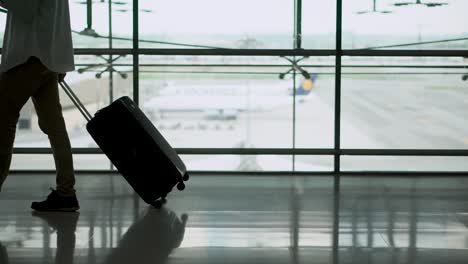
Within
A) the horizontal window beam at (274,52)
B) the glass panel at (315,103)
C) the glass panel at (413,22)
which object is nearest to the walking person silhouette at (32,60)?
the horizontal window beam at (274,52)

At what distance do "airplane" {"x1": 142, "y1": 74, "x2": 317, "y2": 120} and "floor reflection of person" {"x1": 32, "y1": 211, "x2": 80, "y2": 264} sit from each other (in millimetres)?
1957

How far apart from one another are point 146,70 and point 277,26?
930 mm

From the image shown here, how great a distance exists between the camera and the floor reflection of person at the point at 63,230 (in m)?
2.86

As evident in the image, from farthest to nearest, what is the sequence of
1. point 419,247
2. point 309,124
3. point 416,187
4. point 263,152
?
point 309,124 < point 263,152 < point 416,187 < point 419,247

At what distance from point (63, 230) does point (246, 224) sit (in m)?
0.79

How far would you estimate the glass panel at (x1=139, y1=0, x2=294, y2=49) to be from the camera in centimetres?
509

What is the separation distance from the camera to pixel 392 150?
4926 millimetres

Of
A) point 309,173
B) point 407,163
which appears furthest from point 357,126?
point 309,173

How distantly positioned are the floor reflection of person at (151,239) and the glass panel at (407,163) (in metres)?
1.92

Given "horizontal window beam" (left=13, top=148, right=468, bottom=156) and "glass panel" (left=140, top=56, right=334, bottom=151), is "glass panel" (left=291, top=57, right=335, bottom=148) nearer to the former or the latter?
"glass panel" (left=140, top=56, right=334, bottom=151)

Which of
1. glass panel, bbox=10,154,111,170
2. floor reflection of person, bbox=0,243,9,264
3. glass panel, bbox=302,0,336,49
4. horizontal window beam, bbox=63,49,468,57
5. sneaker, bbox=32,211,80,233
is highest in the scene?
glass panel, bbox=302,0,336,49

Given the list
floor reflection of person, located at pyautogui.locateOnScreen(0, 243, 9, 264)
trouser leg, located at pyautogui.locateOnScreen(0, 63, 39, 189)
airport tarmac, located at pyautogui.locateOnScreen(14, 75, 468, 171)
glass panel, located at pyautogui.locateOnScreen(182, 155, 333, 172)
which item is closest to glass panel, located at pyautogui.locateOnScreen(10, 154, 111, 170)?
airport tarmac, located at pyautogui.locateOnScreen(14, 75, 468, 171)

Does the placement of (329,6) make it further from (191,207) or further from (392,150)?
(191,207)

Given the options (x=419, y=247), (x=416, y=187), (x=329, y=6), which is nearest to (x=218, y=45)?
(x=329, y=6)
